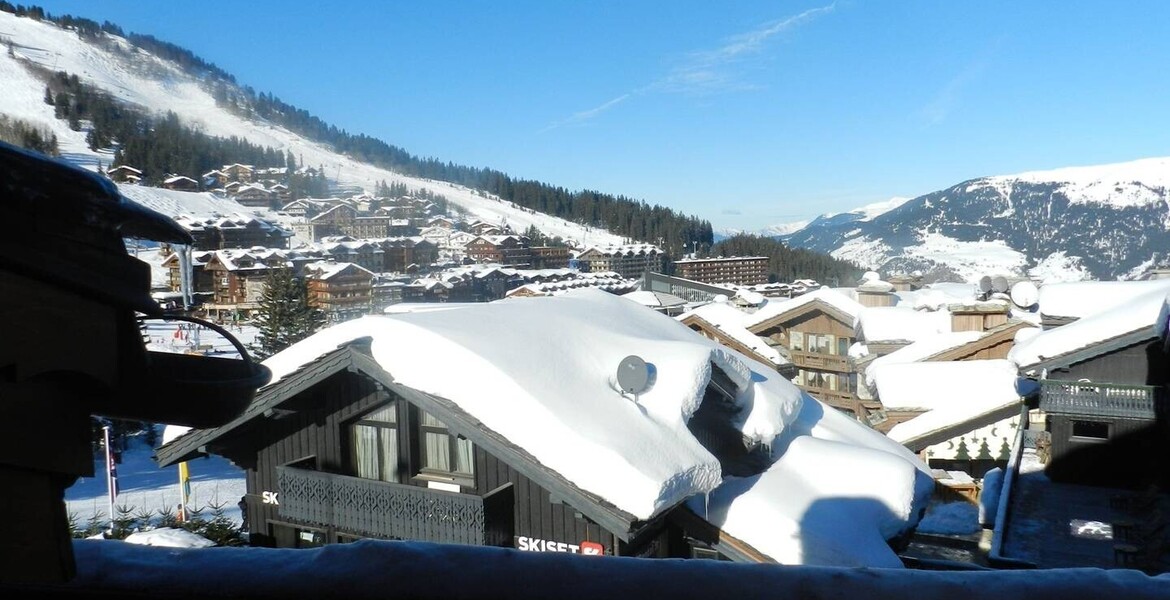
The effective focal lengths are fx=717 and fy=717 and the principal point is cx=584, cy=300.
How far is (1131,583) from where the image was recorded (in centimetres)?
63

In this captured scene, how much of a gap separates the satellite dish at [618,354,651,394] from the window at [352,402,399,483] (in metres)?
2.10

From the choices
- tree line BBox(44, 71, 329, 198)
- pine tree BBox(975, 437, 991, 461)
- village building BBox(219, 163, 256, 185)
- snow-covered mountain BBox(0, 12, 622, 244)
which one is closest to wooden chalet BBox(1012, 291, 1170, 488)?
pine tree BBox(975, 437, 991, 461)

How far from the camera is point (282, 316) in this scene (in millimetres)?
8633

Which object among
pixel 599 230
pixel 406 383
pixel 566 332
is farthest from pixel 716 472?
pixel 599 230

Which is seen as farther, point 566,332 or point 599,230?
point 599,230

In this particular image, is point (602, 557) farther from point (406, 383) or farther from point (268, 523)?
point (268, 523)

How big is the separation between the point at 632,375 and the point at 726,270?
132ft

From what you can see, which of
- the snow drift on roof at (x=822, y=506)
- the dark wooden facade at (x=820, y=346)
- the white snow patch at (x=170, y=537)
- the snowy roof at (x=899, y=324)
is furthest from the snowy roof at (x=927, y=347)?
the white snow patch at (x=170, y=537)

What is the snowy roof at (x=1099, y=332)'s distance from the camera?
350 inches

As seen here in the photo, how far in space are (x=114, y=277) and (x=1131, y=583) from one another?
984mm

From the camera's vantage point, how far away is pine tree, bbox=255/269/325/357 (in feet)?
26.9

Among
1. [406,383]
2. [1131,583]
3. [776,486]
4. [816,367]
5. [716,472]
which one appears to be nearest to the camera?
[1131,583]

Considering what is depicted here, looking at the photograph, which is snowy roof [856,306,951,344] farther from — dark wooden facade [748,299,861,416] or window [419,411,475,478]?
window [419,411,475,478]

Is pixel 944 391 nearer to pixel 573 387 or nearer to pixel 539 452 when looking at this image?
pixel 573 387
